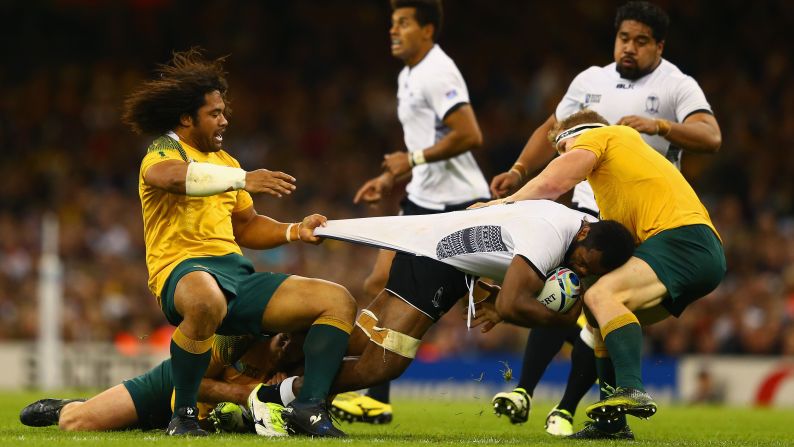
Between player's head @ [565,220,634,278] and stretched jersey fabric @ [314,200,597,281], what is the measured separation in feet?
0.20

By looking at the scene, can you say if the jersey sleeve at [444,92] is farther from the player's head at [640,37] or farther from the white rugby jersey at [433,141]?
the player's head at [640,37]

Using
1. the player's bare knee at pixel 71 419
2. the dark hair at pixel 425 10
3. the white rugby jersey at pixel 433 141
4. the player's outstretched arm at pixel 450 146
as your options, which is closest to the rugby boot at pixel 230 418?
the player's bare knee at pixel 71 419

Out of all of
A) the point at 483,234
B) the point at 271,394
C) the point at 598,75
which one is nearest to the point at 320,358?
the point at 271,394

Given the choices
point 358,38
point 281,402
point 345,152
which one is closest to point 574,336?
point 281,402

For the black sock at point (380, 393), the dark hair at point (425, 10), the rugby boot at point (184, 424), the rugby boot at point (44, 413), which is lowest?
the black sock at point (380, 393)

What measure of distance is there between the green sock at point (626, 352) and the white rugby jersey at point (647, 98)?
74.8 inches

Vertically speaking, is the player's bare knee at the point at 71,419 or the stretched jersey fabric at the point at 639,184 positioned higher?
the stretched jersey fabric at the point at 639,184

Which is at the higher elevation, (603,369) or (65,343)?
(603,369)

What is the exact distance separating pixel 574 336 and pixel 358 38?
13797 mm

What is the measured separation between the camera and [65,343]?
1686 centimetres

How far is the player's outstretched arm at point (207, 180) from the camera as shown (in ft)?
21.0

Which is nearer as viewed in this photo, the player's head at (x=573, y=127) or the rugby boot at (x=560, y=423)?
the player's head at (x=573, y=127)

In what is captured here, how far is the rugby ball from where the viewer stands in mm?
6484

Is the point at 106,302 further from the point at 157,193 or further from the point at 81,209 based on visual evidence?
the point at 157,193
